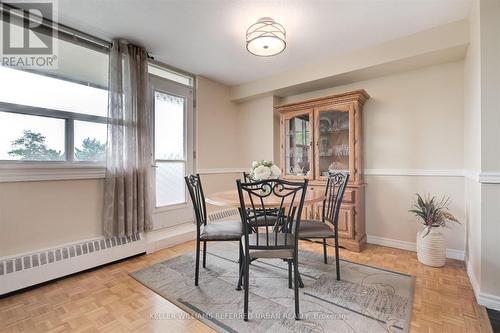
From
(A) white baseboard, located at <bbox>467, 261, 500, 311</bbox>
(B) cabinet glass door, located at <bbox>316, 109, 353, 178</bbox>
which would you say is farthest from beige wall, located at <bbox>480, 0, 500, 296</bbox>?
(B) cabinet glass door, located at <bbox>316, 109, 353, 178</bbox>

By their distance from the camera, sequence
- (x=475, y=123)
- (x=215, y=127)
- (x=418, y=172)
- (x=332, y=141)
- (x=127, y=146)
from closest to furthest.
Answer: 1. (x=475, y=123)
2. (x=127, y=146)
3. (x=418, y=172)
4. (x=332, y=141)
5. (x=215, y=127)

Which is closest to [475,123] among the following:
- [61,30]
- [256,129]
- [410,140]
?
[410,140]

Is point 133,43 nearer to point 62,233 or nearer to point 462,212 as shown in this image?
point 62,233

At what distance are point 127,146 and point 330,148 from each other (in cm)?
253

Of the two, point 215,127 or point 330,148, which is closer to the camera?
point 330,148

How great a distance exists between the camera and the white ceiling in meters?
2.08

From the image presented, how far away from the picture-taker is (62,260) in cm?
226

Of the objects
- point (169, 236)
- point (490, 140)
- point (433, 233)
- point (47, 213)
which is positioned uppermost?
point (490, 140)

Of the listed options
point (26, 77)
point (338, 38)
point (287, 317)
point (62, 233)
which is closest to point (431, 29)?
point (338, 38)

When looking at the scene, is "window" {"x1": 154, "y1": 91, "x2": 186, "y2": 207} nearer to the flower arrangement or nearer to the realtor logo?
the realtor logo

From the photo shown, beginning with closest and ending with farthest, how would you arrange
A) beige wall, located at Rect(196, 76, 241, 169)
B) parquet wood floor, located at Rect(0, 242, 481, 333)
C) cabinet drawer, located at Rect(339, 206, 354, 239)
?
1. parquet wood floor, located at Rect(0, 242, 481, 333)
2. cabinet drawer, located at Rect(339, 206, 354, 239)
3. beige wall, located at Rect(196, 76, 241, 169)

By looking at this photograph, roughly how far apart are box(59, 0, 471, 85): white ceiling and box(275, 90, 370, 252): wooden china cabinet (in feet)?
2.21

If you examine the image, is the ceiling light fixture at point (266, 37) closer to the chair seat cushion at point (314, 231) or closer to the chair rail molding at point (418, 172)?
the chair seat cushion at point (314, 231)

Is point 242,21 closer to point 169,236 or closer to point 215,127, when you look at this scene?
point 215,127
